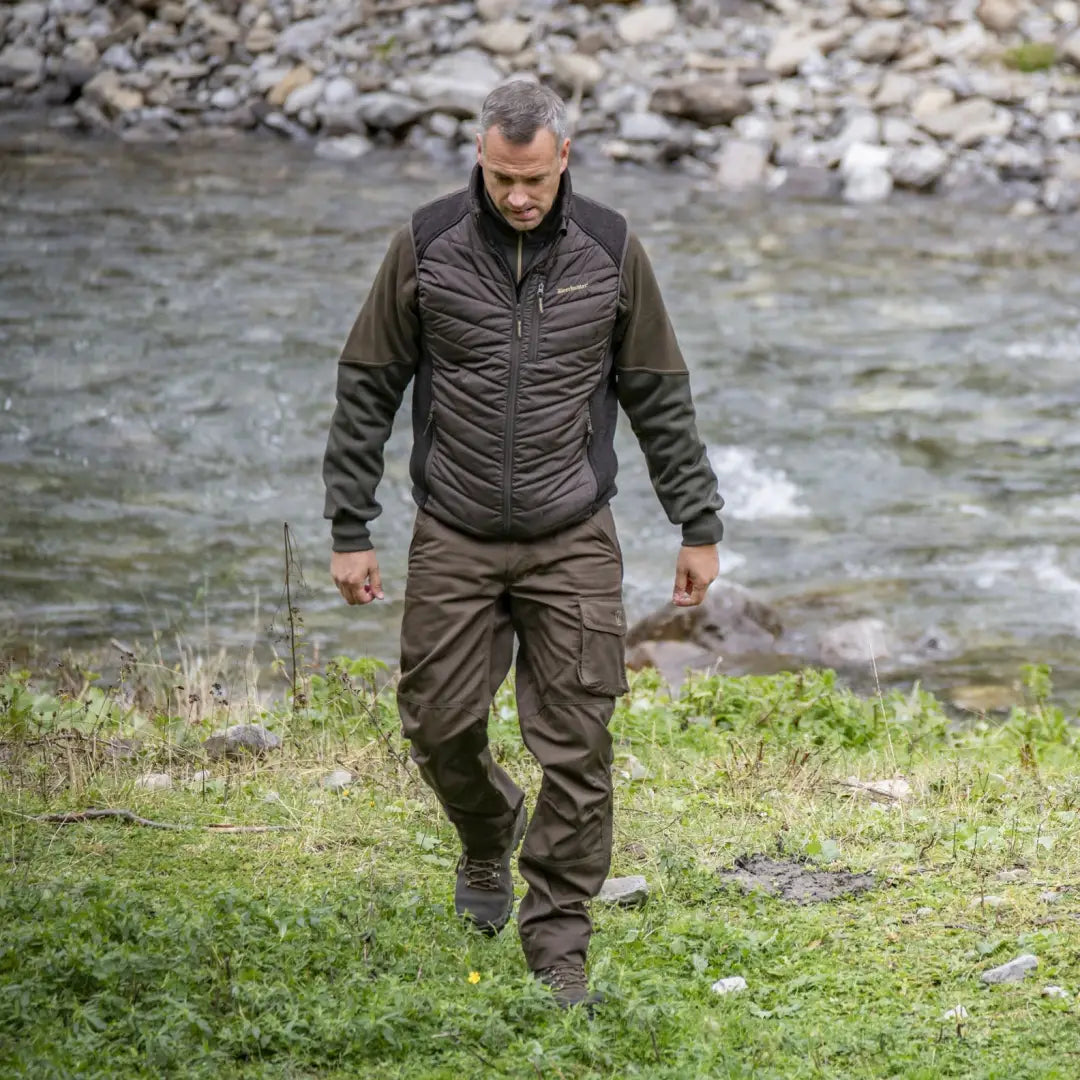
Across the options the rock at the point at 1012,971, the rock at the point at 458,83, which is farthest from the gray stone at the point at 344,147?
the rock at the point at 1012,971

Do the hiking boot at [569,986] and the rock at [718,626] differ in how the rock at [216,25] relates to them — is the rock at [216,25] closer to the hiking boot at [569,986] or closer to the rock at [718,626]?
the rock at [718,626]

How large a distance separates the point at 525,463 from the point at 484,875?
1188 millimetres

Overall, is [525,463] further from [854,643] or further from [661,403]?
[854,643]

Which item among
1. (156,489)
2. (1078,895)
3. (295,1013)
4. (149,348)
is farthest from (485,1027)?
(149,348)

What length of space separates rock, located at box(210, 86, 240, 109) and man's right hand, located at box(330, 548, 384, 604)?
66.8ft

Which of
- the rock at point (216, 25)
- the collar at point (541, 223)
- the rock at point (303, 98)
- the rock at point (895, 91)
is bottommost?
the rock at point (303, 98)

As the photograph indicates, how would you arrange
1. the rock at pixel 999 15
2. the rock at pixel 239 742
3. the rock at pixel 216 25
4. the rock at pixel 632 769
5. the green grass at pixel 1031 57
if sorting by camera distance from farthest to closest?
the rock at pixel 216 25 → the rock at pixel 999 15 → the green grass at pixel 1031 57 → the rock at pixel 239 742 → the rock at pixel 632 769

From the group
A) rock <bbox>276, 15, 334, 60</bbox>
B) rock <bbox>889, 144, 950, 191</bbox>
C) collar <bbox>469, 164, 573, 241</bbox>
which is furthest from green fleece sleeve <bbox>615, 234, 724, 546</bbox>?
rock <bbox>276, 15, 334, 60</bbox>

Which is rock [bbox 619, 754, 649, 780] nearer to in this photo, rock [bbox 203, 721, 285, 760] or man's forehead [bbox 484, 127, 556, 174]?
rock [bbox 203, 721, 285, 760]

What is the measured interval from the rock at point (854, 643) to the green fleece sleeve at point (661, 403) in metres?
5.13

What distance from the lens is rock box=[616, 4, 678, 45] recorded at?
949 inches

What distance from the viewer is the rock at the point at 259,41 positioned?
2461cm

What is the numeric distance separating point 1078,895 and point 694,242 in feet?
45.4

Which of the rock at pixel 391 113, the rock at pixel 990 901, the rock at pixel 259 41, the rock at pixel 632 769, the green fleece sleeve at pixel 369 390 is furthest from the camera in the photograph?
A: the rock at pixel 259 41
